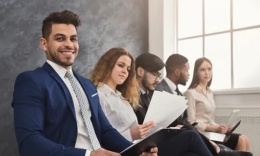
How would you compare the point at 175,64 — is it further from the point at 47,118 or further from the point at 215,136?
the point at 47,118

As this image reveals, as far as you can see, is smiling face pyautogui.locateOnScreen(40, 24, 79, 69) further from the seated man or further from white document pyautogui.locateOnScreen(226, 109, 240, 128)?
white document pyautogui.locateOnScreen(226, 109, 240, 128)

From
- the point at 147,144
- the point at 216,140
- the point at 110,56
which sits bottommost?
the point at 216,140

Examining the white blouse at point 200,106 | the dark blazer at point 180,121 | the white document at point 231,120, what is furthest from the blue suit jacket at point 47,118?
the white blouse at point 200,106

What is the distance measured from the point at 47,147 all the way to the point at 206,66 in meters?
2.34

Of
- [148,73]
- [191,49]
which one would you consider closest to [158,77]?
[148,73]

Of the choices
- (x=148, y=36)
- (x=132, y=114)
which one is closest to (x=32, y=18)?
(x=132, y=114)

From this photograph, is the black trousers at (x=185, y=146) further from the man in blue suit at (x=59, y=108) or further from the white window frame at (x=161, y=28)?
the white window frame at (x=161, y=28)

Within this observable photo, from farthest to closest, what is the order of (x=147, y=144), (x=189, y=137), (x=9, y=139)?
1. (x=9, y=139)
2. (x=189, y=137)
3. (x=147, y=144)

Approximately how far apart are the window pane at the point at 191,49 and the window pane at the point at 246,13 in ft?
1.40

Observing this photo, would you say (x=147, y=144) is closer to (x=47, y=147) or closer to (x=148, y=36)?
(x=47, y=147)

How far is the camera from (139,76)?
2.87 meters

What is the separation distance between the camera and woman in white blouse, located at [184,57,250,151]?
10.2ft

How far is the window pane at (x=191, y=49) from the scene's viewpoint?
4051 millimetres

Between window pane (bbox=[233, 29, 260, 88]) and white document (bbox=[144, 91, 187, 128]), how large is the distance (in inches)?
66.9
